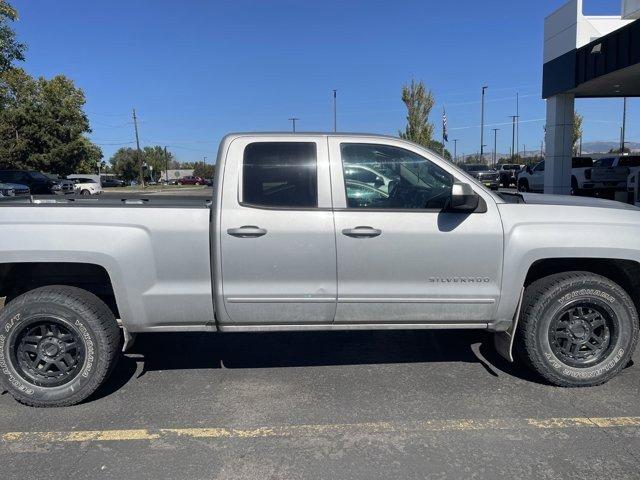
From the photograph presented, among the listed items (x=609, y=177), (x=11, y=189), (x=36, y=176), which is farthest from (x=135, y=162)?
(x=609, y=177)

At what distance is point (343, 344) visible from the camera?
5.20 m

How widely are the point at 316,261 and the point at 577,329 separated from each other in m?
2.04

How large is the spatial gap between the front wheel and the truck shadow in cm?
30

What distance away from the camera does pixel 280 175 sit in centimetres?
398

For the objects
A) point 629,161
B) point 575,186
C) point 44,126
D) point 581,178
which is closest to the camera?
point 581,178

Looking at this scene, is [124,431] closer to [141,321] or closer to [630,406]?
[141,321]

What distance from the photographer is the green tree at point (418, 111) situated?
28859 mm

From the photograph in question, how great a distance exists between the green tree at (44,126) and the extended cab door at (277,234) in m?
42.6

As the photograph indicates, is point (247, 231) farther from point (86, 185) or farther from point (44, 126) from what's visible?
point (44, 126)

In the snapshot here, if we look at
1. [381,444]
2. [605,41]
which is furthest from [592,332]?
[605,41]

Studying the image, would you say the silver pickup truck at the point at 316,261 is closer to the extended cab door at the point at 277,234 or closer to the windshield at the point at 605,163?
the extended cab door at the point at 277,234

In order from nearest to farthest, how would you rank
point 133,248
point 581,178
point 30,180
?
point 133,248, point 581,178, point 30,180

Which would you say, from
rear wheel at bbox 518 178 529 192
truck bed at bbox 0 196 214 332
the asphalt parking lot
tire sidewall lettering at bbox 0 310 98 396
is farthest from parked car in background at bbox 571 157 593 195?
tire sidewall lettering at bbox 0 310 98 396

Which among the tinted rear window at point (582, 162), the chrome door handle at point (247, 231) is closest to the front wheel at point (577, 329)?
the chrome door handle at point (247, 231)
